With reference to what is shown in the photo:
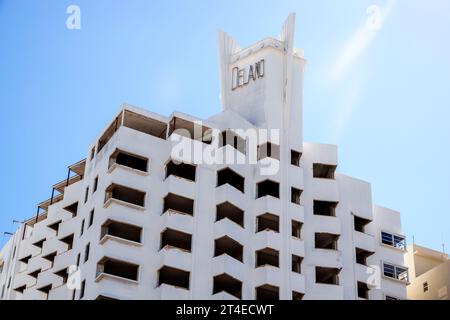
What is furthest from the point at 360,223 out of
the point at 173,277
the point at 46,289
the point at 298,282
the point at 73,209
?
the point at 46,289

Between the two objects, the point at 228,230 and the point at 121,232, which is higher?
the point at 228,230

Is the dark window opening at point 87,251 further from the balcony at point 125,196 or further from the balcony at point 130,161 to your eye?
the balcony at point 130,161

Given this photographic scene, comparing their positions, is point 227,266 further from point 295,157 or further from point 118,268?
point 295,157

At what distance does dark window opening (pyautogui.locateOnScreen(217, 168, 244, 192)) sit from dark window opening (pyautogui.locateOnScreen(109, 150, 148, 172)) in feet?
20.0

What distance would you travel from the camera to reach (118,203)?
67188 mm

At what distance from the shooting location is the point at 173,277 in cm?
6806

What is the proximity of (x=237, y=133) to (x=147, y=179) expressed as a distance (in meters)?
9.03

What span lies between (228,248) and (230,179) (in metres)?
6.02

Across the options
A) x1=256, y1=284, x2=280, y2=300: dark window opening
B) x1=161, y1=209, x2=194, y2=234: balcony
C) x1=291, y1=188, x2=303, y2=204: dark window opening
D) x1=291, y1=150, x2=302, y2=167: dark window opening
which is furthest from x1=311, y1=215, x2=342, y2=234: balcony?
x1=161, y1=209, x2=194, y2=234: balcony

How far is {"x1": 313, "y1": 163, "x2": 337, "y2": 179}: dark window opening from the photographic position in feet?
257
